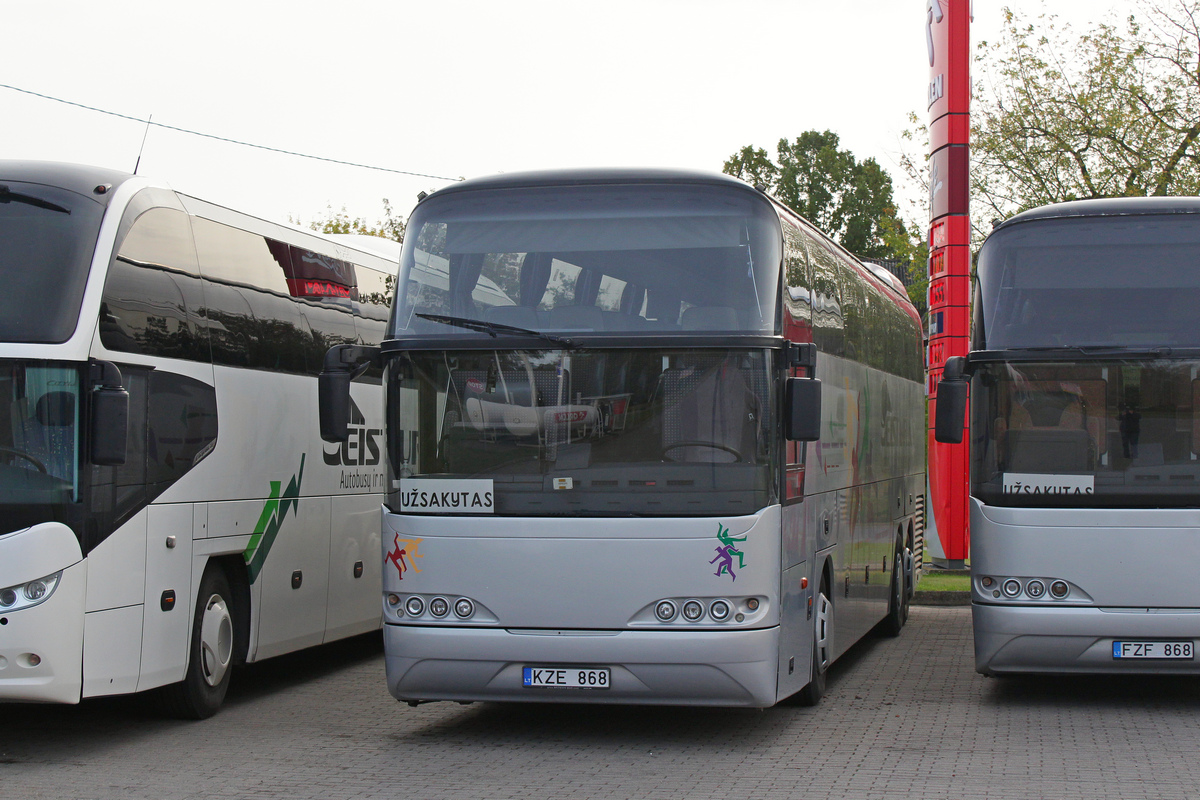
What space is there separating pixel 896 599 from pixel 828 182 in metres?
60.7

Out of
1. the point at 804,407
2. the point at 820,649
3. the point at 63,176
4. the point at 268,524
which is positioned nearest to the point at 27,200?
the point at 63,176

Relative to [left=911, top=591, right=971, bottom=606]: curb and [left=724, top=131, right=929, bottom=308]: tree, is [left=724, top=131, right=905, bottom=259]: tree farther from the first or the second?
[left=911, top=591, right=971, bottom=606]: curb

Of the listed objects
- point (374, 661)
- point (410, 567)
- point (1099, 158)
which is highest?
point (1099, 158)

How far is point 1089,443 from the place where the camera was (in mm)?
10289

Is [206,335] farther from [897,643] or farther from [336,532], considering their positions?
[897,643]

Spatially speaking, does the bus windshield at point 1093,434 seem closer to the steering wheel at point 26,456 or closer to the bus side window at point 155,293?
the bus side window at point 155,293

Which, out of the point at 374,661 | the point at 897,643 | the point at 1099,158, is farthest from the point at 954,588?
the point at 1099,158

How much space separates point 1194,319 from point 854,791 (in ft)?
15.1

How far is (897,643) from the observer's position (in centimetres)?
1513

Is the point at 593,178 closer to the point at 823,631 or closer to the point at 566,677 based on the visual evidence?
the point at 566,677

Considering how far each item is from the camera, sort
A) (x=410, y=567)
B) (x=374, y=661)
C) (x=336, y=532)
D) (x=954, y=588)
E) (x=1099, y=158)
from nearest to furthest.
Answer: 1. (x=410, y=567)
2. (x=336, y=532)
3. (x=374, y=661)
4. (x=954, y=588)
5. (x=1099, y=158)

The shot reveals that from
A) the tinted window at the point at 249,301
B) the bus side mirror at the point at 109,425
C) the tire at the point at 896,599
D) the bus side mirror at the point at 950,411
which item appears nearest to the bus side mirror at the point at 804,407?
the bus side mirror at the point at 950,411

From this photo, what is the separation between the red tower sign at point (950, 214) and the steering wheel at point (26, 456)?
1329cm

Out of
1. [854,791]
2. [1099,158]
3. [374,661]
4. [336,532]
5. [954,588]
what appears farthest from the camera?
[1099,158]
